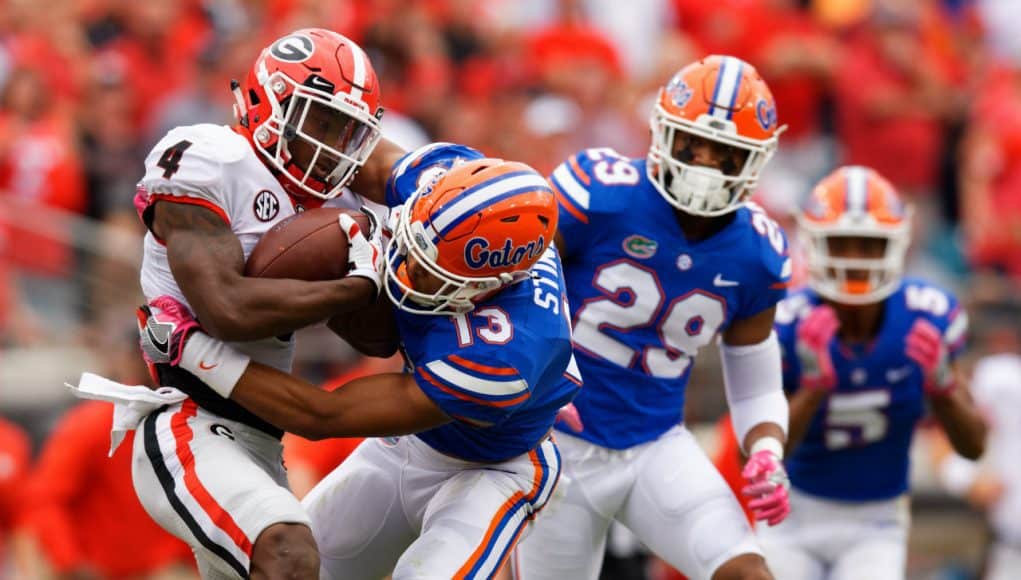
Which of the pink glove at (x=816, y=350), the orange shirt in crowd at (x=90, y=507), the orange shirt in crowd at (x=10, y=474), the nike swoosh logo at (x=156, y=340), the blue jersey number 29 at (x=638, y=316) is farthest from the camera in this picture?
the orange shirt in crowd at (x=10, y=474)

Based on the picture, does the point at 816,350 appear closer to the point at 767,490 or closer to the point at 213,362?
the point at 767,490

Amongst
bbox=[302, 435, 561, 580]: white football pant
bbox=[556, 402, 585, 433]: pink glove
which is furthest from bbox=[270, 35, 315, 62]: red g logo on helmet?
bbox=[556, 402, 585, 433]: pink glove

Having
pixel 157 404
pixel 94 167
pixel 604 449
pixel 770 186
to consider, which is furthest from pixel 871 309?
pixel 94 167

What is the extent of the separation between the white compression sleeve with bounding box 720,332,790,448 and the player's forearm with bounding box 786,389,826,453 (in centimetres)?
49

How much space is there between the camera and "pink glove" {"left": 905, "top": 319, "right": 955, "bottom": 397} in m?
6.35

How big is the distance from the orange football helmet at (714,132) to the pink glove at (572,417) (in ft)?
2.59

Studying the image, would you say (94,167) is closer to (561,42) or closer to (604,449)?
(561,42)

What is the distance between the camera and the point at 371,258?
468cm

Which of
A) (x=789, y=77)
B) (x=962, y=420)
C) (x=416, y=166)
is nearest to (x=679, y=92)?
(x=416, y=166)

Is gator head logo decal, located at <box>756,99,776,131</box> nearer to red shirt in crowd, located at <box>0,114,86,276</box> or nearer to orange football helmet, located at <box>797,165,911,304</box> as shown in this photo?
orange football helmet, located at <box>797,165,911,304</box>

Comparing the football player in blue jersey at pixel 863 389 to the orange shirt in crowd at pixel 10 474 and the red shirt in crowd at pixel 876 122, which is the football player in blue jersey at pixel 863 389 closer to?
the orange shirt in crowd at pixel 10 474

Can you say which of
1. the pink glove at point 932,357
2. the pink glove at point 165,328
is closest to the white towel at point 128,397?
the pink glove at point 165,328

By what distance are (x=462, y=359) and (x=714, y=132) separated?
1376 millimetres

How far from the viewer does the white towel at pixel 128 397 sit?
4.77 m
